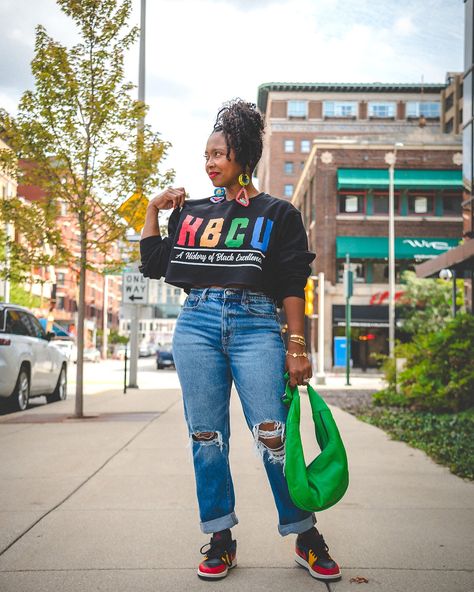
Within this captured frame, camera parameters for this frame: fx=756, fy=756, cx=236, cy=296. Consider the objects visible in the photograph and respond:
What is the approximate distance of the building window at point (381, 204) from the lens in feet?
145

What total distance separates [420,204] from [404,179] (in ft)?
6.25

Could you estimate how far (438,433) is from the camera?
8.82m

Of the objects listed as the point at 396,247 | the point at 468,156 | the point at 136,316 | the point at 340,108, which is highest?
the point at 340,108

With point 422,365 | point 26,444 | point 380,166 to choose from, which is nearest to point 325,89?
point 380,166

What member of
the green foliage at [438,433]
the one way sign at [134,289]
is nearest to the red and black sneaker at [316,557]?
the green foliage at [438,433]

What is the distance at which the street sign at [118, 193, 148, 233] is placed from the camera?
11258 millimetres

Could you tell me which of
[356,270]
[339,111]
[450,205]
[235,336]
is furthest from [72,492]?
[339,111]

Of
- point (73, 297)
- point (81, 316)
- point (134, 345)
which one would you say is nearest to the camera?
point (81, 316)

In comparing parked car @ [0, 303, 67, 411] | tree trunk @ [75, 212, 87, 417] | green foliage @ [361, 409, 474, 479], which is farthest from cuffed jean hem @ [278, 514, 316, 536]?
parked car @ [0, 303, 67, 411]

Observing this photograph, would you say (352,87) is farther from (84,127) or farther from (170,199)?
(170,199)

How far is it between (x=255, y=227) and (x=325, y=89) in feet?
227

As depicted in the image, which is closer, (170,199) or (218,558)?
(218,558)

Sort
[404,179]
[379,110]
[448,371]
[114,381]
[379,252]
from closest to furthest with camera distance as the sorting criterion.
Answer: [448,371]
[114,381]
[379,252]
[404,179]
[379,110]

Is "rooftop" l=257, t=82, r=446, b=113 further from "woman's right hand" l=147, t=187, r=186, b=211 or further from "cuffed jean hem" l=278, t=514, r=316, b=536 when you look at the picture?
"cuffed jean hem" l=278, t=514, r=316, b=536
